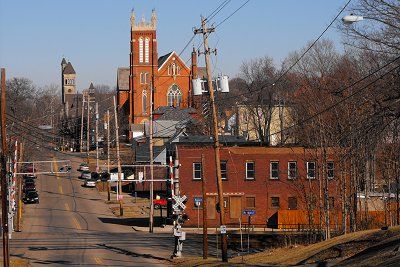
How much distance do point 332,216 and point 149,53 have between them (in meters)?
81.0

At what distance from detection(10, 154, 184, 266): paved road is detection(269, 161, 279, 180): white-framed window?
11.3 m

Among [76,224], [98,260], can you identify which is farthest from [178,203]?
[76,224]

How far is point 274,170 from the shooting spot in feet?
231

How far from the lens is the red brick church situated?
467ft

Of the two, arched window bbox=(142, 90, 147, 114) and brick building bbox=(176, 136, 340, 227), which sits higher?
arched window bbox=(142, 90, 147, 114)

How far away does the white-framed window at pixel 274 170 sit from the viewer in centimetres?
7031

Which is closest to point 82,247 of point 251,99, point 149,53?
point 251,99

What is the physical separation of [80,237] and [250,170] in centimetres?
1670

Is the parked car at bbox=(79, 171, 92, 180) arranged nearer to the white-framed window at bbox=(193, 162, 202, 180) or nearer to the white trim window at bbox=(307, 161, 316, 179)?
the white-framed window at bbox=(193, 162, 202, 180)

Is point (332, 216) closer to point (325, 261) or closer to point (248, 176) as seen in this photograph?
point (248, 176)

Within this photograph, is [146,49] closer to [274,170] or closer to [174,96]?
[174,96]

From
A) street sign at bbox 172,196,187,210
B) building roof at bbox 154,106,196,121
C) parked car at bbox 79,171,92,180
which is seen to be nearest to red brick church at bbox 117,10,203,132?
building roof at bbox 154,106,196,121

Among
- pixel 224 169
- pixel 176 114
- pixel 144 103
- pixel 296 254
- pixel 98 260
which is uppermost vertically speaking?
pixel 144 103

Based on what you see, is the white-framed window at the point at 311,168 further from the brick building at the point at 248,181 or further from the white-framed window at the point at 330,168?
the white-framed window at the point at 330,168
